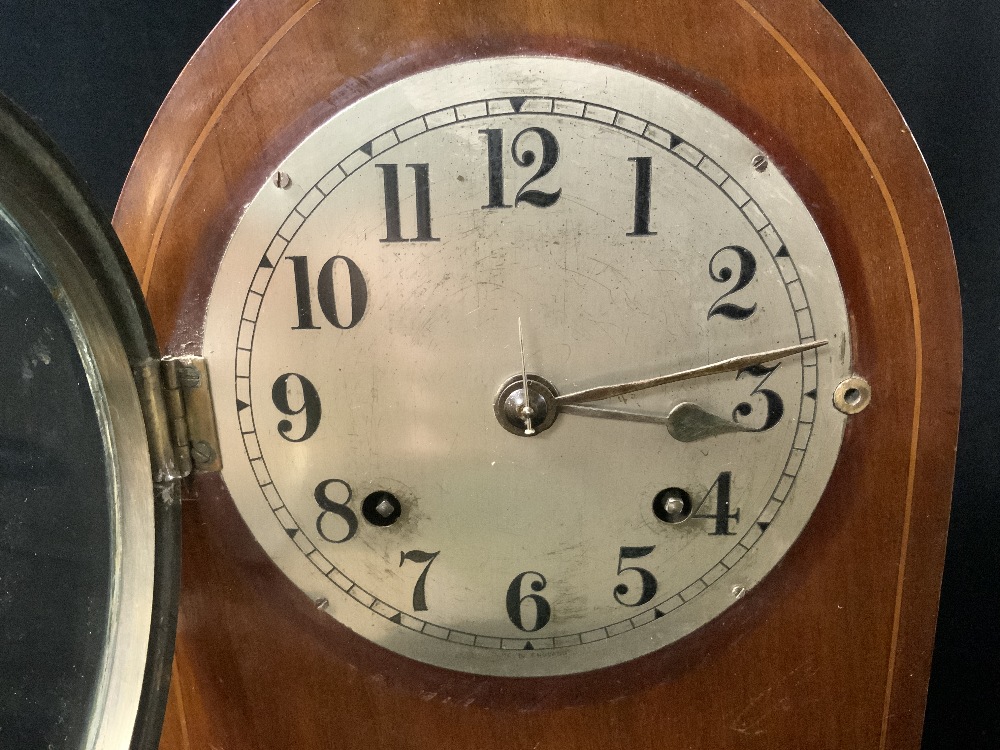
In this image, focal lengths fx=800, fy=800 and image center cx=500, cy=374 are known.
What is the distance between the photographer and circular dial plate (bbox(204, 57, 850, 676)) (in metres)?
0.64

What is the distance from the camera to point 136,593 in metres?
0.66

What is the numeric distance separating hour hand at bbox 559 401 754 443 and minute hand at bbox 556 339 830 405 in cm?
2

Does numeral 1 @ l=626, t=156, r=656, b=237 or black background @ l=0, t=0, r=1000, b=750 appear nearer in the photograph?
numeral 1 @ l=626, t=156, r=656, b=237

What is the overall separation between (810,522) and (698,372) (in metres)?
0.18

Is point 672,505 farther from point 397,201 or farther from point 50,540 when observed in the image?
point 50,540

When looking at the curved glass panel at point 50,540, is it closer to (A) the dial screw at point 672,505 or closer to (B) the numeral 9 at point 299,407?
(B) the numeral 9 at point 299,407

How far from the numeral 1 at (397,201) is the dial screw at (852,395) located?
0.36 m

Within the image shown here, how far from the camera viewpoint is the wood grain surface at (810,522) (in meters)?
0.63

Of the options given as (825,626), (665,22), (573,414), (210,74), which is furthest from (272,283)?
(825,626)

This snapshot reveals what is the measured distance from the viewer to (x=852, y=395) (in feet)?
2.23

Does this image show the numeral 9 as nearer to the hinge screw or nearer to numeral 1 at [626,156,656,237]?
the hinge screw

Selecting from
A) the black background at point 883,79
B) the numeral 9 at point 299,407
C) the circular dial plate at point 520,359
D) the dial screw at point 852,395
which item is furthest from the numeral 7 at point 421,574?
the black background at point 883,79

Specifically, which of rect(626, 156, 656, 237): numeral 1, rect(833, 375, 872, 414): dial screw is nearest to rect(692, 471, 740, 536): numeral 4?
rect(833, 375, 872, 414): dial screw

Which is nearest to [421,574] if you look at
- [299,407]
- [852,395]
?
[299,407]
